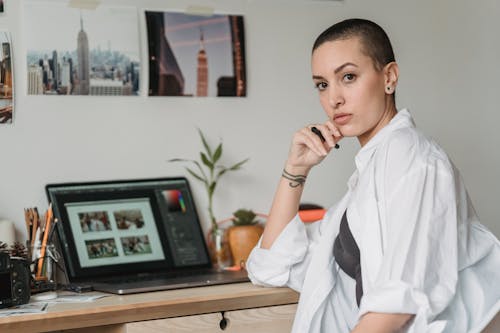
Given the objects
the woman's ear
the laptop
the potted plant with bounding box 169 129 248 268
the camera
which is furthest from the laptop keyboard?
the woman's ear

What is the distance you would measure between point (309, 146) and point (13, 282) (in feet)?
2.44

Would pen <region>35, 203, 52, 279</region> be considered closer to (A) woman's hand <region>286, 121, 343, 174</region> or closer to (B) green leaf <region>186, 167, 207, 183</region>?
(B) green leaf <region>186, 167, 207, 183</region>

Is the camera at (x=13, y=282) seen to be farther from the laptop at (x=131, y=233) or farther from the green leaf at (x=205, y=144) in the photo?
the green leaf at (x=205, y=144)

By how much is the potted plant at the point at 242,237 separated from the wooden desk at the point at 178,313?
0.36m

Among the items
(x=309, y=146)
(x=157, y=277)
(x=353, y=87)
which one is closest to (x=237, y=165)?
(x=157, y=277)

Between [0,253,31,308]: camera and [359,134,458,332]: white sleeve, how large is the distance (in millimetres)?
765

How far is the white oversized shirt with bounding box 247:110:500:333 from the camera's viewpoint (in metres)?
1.51

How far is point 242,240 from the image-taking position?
8.15 ft

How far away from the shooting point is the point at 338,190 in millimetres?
2771

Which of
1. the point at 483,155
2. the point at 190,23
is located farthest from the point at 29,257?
the point at 483,155

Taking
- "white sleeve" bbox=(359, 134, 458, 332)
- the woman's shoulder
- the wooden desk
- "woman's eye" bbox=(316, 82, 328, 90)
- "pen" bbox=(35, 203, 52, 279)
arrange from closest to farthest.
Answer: "white sleeve" bbox=(359, 134, 458, 332)
the woman's shoulder
the wooden desk
"woman's eye" bbox=(316, 82, 328, 90)
"pen" bbox=(35, 203, 52, 279)

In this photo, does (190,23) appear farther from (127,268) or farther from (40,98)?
(127,268)

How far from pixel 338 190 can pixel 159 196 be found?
0.63 meters

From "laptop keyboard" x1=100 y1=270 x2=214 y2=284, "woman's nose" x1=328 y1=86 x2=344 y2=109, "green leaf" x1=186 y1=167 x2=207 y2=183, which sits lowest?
"laptop keyboard" x1=100 y1=270 x2=214 y2=284
